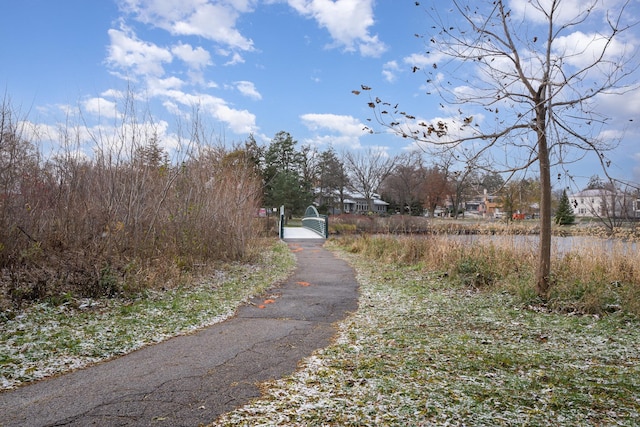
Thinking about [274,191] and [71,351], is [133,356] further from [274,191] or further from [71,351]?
[274,191]

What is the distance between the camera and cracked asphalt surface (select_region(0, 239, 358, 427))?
341cm

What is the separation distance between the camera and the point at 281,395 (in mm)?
3789

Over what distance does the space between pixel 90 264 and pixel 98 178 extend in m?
2.75

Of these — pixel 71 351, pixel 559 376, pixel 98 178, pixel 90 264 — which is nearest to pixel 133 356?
pixel 71 351

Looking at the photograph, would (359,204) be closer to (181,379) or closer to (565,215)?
(565,215)

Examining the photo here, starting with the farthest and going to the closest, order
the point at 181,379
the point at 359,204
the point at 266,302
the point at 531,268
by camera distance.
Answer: the point at 359,204 → the point at 531,268 → the point at 266,302 → the point at 181,379

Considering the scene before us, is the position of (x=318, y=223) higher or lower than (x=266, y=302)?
higher

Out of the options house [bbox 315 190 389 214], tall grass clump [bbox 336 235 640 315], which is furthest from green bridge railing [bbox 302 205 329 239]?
house [bbox 315 190 389 214]

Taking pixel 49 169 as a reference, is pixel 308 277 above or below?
below

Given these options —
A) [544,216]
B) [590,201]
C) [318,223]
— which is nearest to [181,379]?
[544,216]

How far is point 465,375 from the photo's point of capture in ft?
13.7

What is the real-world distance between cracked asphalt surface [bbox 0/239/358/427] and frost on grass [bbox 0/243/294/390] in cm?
28

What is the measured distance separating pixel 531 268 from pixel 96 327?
813 centimetres

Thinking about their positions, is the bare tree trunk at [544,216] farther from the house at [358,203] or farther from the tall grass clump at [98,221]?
the house at [358,203]
